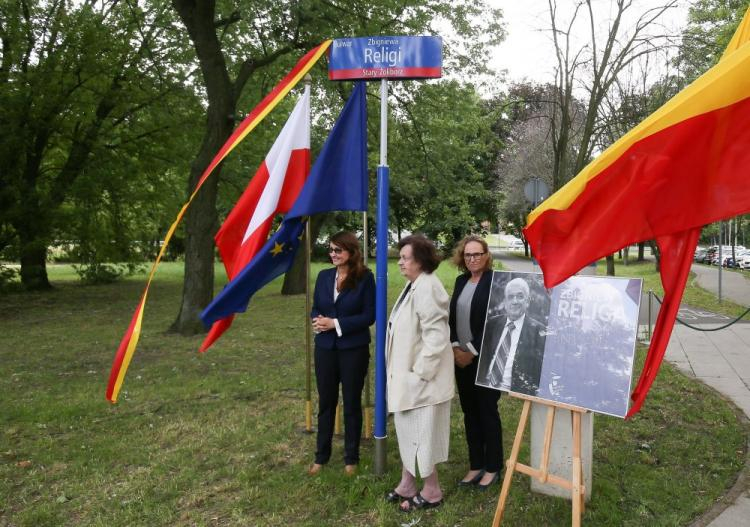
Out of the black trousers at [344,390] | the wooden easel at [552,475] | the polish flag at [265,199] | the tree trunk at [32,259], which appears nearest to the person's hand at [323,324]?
the black trousers at [344,390]

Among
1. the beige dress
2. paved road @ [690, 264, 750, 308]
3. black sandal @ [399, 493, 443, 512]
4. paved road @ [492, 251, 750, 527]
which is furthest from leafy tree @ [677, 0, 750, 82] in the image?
black sandal @ [399, 493, 443, 512]

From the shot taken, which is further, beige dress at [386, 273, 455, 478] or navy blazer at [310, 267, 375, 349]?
navy blazer at [310, 267, 375, 349]

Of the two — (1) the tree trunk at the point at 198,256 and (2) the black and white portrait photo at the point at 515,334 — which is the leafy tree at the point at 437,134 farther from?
(2) the black and white portrait photo at the point at 515,334

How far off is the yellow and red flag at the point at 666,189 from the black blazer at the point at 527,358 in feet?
1.92

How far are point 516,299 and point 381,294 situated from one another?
1.03 metres

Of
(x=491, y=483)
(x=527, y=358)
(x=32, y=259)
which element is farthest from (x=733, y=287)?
(x=32, y=259)

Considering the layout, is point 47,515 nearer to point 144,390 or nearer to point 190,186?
point 144,390

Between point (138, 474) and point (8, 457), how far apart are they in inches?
54.5

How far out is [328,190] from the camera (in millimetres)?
4781

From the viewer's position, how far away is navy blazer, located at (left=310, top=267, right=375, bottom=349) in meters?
4.53

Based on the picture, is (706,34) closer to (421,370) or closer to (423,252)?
(423,252)

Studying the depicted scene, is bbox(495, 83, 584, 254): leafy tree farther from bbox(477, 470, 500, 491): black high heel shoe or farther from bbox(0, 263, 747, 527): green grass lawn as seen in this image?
bbox(477, 470, 500, 491): black high heel shoe

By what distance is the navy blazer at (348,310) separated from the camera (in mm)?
4531

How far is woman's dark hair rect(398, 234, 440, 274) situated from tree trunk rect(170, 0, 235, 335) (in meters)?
7.81
